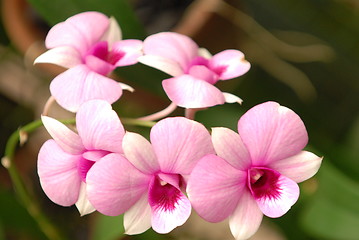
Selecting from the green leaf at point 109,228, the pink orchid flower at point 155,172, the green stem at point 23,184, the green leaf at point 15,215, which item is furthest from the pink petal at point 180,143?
the green leaf at point 15,215

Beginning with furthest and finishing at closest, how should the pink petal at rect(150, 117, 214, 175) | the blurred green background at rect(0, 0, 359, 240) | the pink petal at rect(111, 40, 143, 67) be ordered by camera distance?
the blurred green background at rect(0, 0, 359, 240) → the pink petal at rect(111, 40, 143, 67) → the pink petal at rect(150, 117, 214, 175)

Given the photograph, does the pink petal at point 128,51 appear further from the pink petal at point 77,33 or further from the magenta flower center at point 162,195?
the magenta flower center at point 162,195

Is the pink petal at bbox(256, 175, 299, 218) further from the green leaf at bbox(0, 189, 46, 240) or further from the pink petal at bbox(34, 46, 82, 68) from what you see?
the green leaf at bbox(0, 189, 46, 240)

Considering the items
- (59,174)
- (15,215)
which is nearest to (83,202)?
(59,174)

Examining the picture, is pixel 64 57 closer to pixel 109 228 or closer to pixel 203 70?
pixel 203 70

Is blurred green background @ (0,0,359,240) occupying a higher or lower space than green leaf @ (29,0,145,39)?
lower

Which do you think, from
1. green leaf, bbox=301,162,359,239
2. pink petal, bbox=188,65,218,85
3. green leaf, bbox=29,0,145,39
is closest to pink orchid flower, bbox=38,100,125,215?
pink petal, bbox=188,65,218,85
